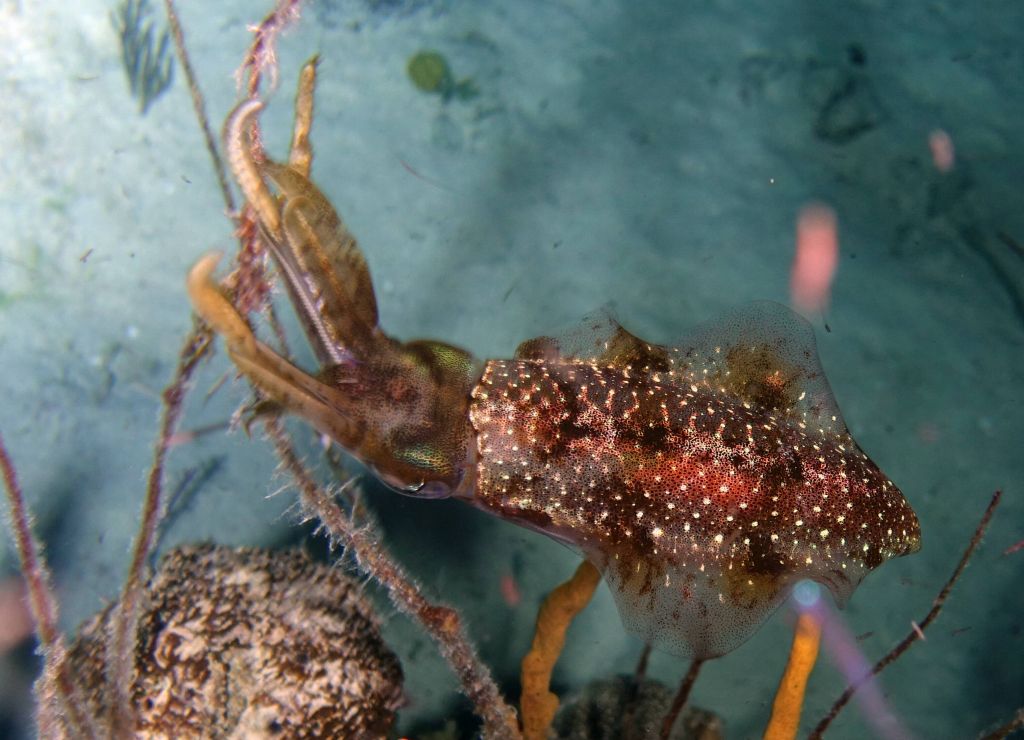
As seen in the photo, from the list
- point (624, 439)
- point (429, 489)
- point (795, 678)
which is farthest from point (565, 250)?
point (795, 678)

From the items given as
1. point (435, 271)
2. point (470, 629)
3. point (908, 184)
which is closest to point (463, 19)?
point (435, 271)

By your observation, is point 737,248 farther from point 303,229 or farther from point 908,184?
Answer: point 303,229

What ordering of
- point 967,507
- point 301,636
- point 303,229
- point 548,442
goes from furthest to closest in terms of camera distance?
point 967,507
point 301,636
point 548,442
point 303,229

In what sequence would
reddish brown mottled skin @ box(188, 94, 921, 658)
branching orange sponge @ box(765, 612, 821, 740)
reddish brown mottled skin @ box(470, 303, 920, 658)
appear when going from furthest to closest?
branching orange sponge @ box(765, 612, 821, 740) < reddish brown mottled skin @ box(470, 303, 920, 658) < reddish brown mottled skin @ box(188, 94, 921, 658)

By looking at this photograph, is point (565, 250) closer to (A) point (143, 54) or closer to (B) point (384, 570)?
(B) point (384, 570)

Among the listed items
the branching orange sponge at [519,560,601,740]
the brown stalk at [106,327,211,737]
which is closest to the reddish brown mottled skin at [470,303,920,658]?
the branching orange sponge at [519,560,601,740]

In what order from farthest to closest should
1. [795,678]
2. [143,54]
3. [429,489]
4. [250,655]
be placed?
[143,54] → [795,678] → [250,655] → [429,489]

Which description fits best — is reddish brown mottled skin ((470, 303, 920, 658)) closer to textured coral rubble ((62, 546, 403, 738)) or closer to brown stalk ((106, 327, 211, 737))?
brown stalk ((106, 327, 211, 737))
